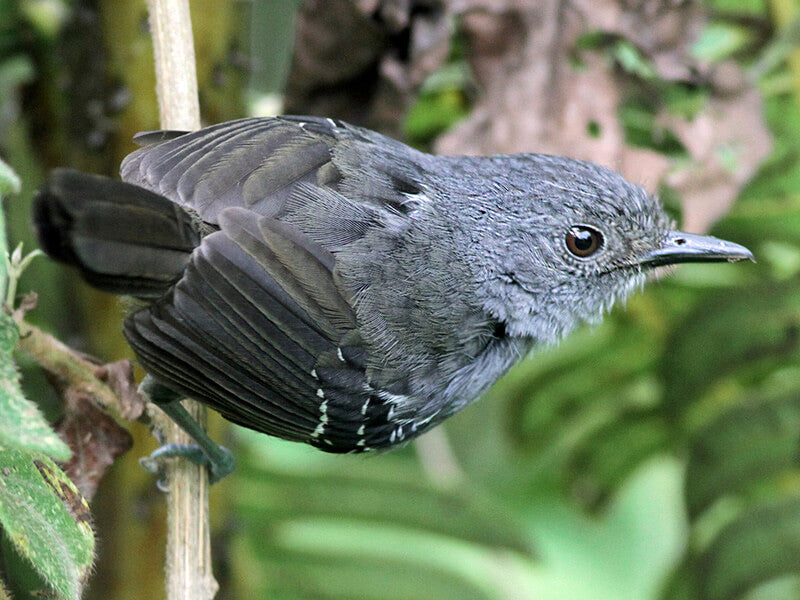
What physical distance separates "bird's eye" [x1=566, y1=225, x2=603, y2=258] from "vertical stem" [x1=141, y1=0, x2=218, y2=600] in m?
1.11

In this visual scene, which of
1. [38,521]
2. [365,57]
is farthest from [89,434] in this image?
[365,57]

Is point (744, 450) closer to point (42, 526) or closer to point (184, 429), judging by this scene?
point (184, 429)

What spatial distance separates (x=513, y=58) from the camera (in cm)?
320

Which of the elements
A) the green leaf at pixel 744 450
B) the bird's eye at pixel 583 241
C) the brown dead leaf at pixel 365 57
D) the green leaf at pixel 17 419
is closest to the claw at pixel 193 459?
the green leaf at pixel 17 419

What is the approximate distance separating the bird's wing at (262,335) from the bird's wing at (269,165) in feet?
0.44

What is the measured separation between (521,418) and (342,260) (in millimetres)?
1764

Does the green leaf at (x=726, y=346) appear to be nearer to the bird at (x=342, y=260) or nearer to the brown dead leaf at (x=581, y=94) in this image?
the brown dead leaf at (x=581, y=94)

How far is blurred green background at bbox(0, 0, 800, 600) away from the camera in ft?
10.3

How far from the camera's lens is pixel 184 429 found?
100 inches

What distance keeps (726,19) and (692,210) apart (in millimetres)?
917

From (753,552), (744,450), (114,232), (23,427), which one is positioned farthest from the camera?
(744,450)

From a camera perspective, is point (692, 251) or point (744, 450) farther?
point (744, 450)

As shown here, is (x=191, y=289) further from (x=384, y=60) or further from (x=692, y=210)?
(x=692, y=210)

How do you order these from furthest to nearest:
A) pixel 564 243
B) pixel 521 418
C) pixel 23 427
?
pixel 521 418 < pixel 564 243 < pixel 23 427
